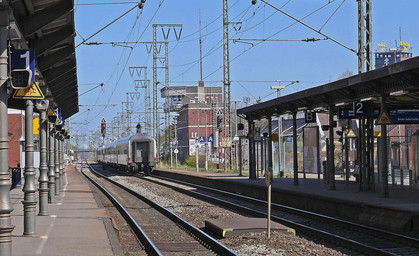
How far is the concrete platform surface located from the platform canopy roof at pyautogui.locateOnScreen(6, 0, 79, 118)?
521cm

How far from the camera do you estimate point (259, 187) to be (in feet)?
87.1

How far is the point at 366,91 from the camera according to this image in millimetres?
19547

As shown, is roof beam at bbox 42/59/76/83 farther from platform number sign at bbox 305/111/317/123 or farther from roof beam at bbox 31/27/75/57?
platform number sign at bbox 305/111/317/123

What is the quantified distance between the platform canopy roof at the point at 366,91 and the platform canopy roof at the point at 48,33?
778 centimetres

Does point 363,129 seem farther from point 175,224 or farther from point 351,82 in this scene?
point 175,224

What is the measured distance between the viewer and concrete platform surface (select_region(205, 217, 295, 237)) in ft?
45.5

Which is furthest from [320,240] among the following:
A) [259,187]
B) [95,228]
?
[259,187]

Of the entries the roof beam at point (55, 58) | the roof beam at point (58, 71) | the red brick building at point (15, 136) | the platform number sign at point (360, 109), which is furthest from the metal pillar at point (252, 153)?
the red brick building at point (15, 136)

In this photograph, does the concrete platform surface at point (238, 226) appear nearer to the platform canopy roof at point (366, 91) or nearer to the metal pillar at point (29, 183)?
the metal pillar at point (29, 183)

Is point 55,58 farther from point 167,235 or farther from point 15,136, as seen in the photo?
point 15,136

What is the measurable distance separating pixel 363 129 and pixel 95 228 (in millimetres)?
10744

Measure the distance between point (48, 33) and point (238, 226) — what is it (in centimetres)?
584

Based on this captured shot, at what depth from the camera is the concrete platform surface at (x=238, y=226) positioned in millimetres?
13867

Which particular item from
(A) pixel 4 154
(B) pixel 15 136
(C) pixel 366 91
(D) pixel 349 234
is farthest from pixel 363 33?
(B) pixel 15 136
